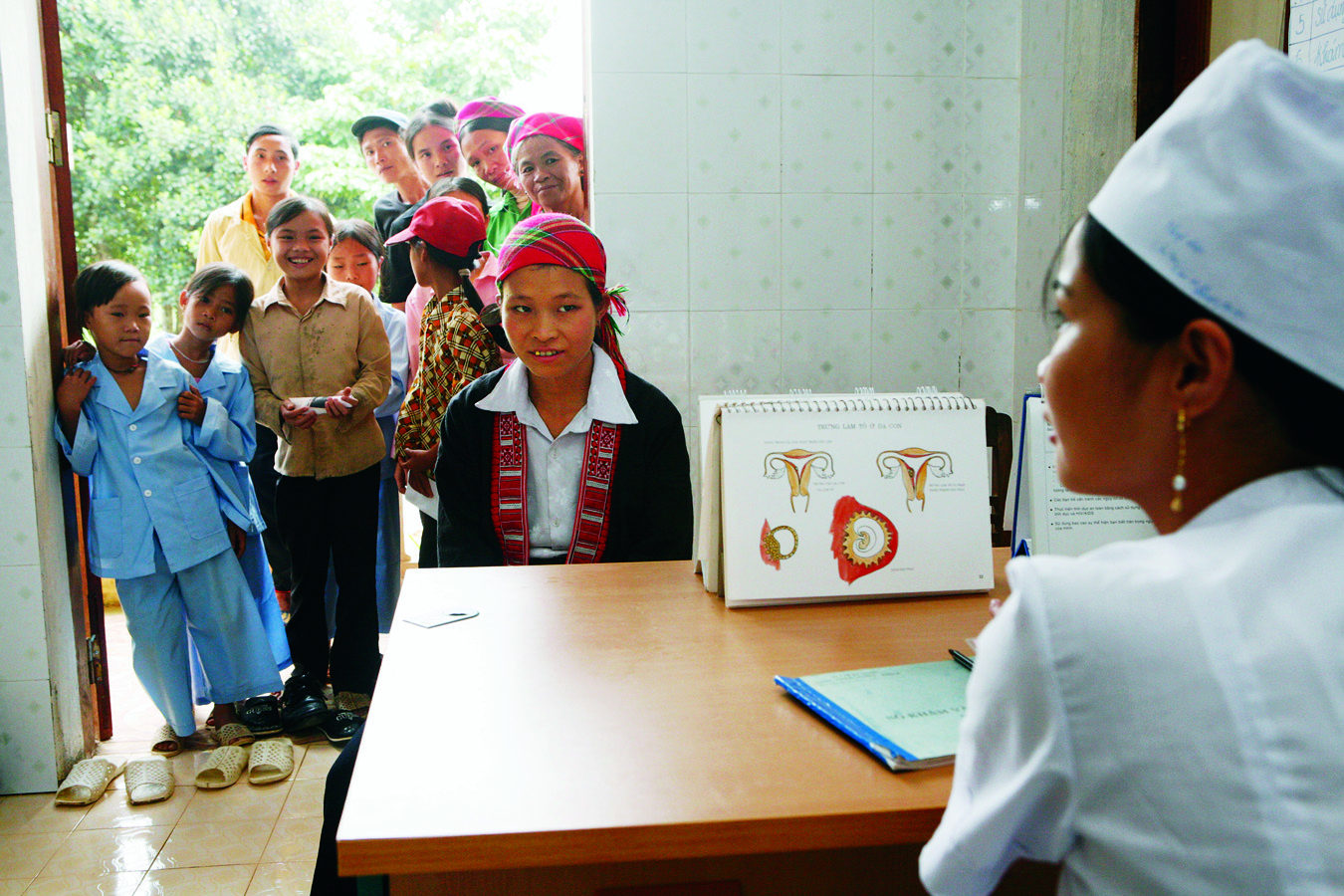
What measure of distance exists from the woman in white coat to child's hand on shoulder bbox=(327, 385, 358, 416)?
2.43 m

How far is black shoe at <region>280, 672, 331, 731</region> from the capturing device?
2748mm

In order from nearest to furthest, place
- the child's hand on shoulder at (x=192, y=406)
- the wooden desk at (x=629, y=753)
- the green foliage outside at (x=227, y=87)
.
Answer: the wooden desk at (x=629, y=753) < the child's hand on shoulder at (x=192, y=406) < the green foliage outside at (x=227, y=87)

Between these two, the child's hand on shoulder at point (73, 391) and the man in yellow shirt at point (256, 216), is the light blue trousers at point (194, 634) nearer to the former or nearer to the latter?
the child's hand on shoulder at point (73, 391)

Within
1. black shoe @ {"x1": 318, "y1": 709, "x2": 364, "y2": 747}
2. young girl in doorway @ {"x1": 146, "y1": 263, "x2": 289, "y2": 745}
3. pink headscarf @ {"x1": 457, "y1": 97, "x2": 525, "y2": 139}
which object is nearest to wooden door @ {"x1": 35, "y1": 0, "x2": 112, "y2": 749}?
young girl in doorway @ {"x1": 146, "y1": 263, "x2": 289, "y2": 745}

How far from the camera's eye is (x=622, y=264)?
2756 millimetres

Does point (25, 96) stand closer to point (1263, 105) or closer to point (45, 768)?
point (45, 768)

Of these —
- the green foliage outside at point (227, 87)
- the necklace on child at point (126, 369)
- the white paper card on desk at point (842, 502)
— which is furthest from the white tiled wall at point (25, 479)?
the white paper card on desk at point (842, 502)

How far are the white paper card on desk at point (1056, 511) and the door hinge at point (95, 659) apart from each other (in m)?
2.56

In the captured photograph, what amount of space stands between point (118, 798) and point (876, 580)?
2.11 metres

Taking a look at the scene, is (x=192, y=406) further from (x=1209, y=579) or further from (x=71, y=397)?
(x=1209, y=579)

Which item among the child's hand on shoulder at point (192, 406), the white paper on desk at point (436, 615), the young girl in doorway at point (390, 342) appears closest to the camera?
the white paper on desk at point (436, 615)

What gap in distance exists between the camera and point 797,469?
1.37 m

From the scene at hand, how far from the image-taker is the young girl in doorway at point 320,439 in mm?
2820

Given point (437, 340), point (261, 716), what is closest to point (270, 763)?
point (261, 716)
